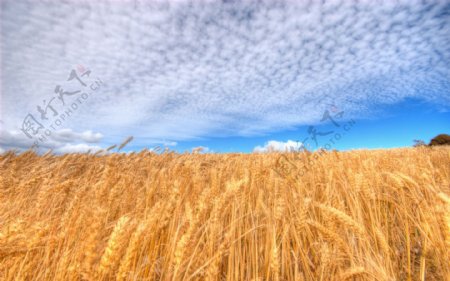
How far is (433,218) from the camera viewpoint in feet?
8.41

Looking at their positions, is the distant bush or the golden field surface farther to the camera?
the distant bush

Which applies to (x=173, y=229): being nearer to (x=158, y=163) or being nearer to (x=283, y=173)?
(x=283, y=173)

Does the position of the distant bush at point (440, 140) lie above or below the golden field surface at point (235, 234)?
above

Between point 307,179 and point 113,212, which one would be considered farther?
point 307,179

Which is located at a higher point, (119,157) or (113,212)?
(119,157)

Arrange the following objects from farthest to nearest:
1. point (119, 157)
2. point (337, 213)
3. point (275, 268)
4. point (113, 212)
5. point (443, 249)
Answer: point (119, 157)
point (113, 212)
point (443, 249)
point (337, 213)
point (275, 268)

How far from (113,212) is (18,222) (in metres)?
2.06

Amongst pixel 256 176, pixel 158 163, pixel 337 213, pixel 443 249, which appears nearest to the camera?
pixel 337 213

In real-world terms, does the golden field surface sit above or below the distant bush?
below

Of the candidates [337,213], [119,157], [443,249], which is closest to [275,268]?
[337,213]

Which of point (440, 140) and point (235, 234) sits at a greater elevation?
point (440, 140)

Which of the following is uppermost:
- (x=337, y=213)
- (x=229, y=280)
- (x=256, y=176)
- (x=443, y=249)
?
(x=256, y=176)

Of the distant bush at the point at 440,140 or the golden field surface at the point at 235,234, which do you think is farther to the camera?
the distant bush at the point at 440,140

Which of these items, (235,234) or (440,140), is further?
(440,140)
